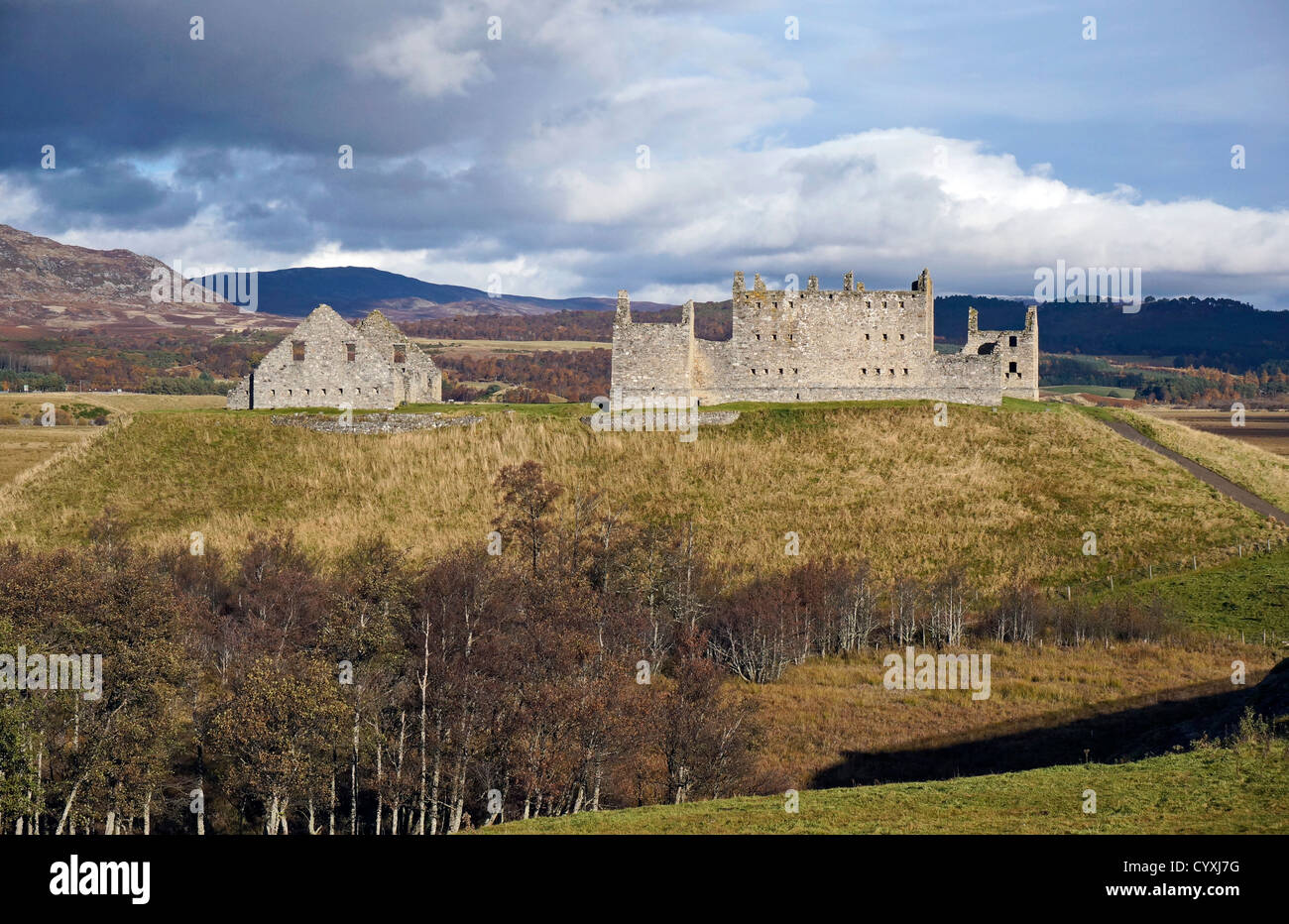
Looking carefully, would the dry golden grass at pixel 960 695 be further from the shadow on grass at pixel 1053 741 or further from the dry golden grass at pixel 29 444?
the dry golden grass at pixel 29 444

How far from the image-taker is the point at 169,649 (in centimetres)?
3572

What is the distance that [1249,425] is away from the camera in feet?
533

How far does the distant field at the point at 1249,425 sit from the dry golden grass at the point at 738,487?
192 ft

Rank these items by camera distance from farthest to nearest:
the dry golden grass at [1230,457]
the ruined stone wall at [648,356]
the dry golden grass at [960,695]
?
the ruined stone wall at [648,356]
the dry golden grass at [1230,457]
the dry golden grass at [960,695]

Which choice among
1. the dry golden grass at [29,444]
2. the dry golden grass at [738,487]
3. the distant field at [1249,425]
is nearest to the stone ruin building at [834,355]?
the dry golden grass at [738,487]

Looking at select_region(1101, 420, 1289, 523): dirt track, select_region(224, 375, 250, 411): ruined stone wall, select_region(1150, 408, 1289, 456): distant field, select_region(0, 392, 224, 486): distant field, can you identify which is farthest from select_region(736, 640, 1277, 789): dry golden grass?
select_region(1150, 408, 1289, 456): distant field

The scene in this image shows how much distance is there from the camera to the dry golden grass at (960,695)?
3806cm

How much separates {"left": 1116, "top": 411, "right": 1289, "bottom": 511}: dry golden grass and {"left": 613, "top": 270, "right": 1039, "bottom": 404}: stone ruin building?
33.5 ft

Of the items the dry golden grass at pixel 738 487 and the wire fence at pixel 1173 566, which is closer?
the wire fence at pixel 1173 566

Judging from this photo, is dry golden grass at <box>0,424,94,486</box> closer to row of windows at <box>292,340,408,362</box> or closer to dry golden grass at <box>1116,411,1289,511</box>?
row of windows at <box>292,340,408,362</box>

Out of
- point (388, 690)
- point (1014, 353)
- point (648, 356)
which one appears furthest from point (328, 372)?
point (1014, 353)

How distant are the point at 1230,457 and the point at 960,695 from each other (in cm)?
3226
